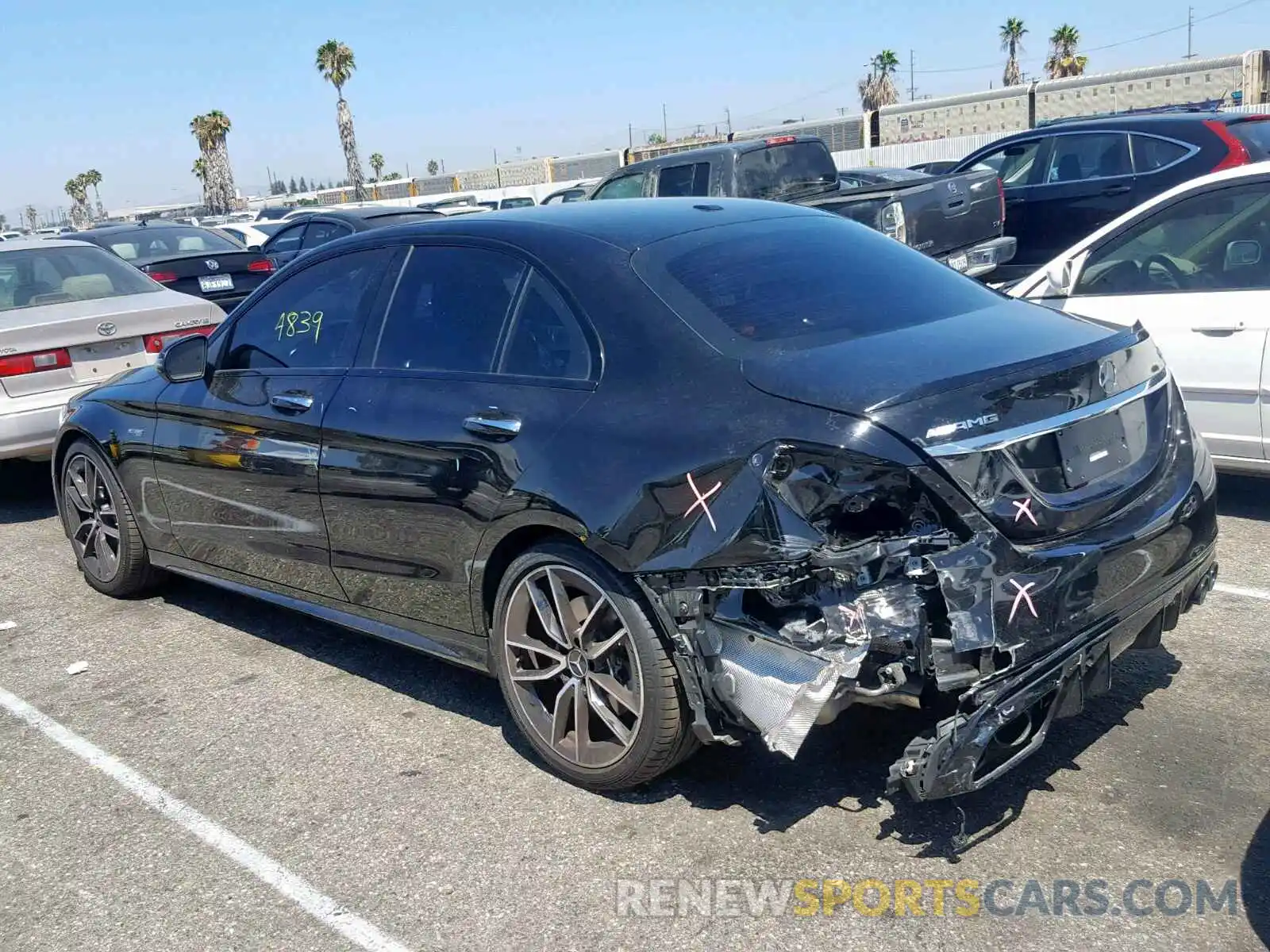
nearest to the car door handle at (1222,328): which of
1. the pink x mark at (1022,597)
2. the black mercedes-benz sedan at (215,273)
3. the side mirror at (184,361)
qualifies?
the pink x mark at (1022,597)

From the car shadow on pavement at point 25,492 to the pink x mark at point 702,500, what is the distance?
243 inches

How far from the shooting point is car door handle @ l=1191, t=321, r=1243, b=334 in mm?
5648

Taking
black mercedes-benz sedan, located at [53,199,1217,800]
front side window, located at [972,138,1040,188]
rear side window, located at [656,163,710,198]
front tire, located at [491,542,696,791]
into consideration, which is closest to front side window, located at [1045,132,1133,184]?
front side window, located at [972,138,1040,188]

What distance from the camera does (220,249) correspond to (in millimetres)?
13727

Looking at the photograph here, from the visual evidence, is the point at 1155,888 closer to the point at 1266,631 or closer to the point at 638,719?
the point at 638,719

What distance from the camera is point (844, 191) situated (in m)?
10.3

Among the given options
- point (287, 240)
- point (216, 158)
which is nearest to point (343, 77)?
point (216, 158)

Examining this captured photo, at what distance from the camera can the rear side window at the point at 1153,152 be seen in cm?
1008

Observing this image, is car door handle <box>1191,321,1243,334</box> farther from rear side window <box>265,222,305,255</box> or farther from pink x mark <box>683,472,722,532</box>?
rear side window <box>265,222,305,255</box>

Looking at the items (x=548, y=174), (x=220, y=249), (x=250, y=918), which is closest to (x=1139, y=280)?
(x=250, y=918)

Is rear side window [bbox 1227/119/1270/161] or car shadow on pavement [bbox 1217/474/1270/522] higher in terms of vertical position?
rear side window [bbox 1227/119/1270/161]

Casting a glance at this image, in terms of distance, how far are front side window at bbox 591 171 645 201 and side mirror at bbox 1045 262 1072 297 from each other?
225 inches

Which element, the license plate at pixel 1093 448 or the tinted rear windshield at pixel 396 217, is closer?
the license plate at pixel 1093 448

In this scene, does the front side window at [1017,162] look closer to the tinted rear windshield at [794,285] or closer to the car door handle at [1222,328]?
the car door handle at [1222,328]
